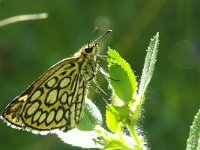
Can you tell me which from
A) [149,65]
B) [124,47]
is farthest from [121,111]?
[124,47]

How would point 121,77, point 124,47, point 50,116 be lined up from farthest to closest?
point 124,47, point 50,116, point 121,77

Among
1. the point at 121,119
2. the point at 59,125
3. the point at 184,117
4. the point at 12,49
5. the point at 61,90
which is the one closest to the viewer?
the point at 121,119

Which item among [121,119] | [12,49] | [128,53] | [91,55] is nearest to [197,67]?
[128,53]

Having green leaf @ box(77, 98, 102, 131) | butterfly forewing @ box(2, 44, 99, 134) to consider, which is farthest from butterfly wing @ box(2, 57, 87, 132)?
green leaf @ box(77, 98, 102, 131)

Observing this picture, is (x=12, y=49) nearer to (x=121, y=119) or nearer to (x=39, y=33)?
(x=39, y=33)

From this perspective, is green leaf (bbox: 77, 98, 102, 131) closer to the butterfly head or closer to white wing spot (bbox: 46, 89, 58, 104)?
white wing spot (bbox: 46, 89, 58, 104)

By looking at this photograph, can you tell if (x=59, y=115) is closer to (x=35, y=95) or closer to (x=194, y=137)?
(x=35, y=95)

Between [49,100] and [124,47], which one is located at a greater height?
[124,47]
